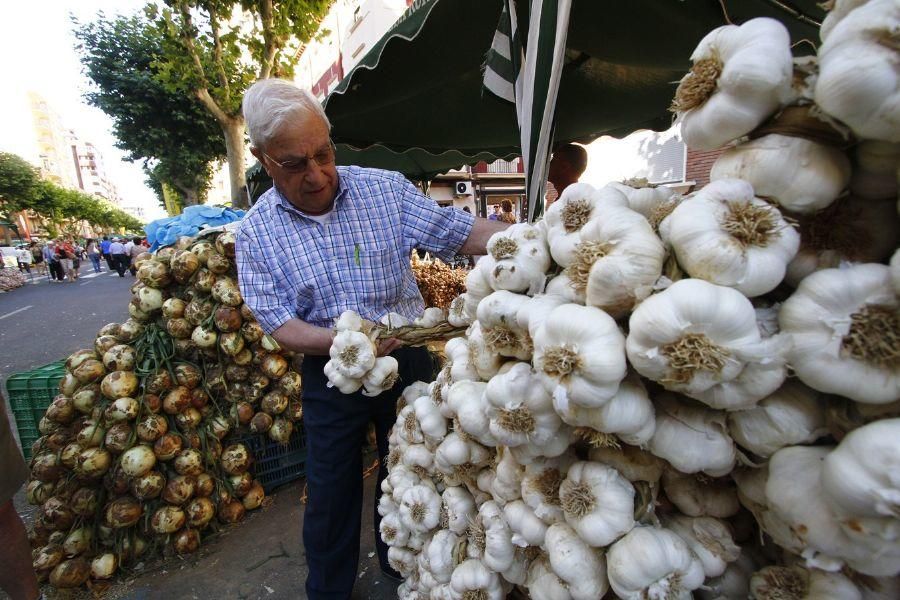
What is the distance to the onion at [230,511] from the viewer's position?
2.65 metres

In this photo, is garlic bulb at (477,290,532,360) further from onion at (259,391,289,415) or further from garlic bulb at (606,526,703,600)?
onion at (259,391,289,415)

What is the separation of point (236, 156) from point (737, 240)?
404 inches

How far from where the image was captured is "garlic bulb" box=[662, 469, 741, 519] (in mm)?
788

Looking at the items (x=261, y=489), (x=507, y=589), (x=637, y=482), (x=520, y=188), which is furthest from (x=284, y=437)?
(x=520, y=188)

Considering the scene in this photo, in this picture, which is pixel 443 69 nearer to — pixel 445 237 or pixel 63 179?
pixel 445 237

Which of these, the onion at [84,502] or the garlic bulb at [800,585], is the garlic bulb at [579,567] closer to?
the garlic bulb at [800,585]

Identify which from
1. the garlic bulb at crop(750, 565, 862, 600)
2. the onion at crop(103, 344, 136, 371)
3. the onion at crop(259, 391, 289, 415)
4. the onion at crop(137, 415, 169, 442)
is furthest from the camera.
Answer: the onion at crop(259, 391, 289, 415)

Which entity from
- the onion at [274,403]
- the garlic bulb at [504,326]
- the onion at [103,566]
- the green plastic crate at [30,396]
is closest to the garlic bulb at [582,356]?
the garlic bulb at [504,326]

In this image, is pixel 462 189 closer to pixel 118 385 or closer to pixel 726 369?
pixel 118 385

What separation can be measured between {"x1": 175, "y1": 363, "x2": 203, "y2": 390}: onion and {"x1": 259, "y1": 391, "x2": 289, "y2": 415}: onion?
43 cm

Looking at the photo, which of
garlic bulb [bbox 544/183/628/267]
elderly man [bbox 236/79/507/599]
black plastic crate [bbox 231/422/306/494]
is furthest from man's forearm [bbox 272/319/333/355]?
black plastic crate [bbox 231/422/306/494]

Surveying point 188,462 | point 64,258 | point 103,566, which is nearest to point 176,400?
point 188,462

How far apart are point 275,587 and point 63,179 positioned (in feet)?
297

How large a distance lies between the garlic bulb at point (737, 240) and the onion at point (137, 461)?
2864 millimetres
